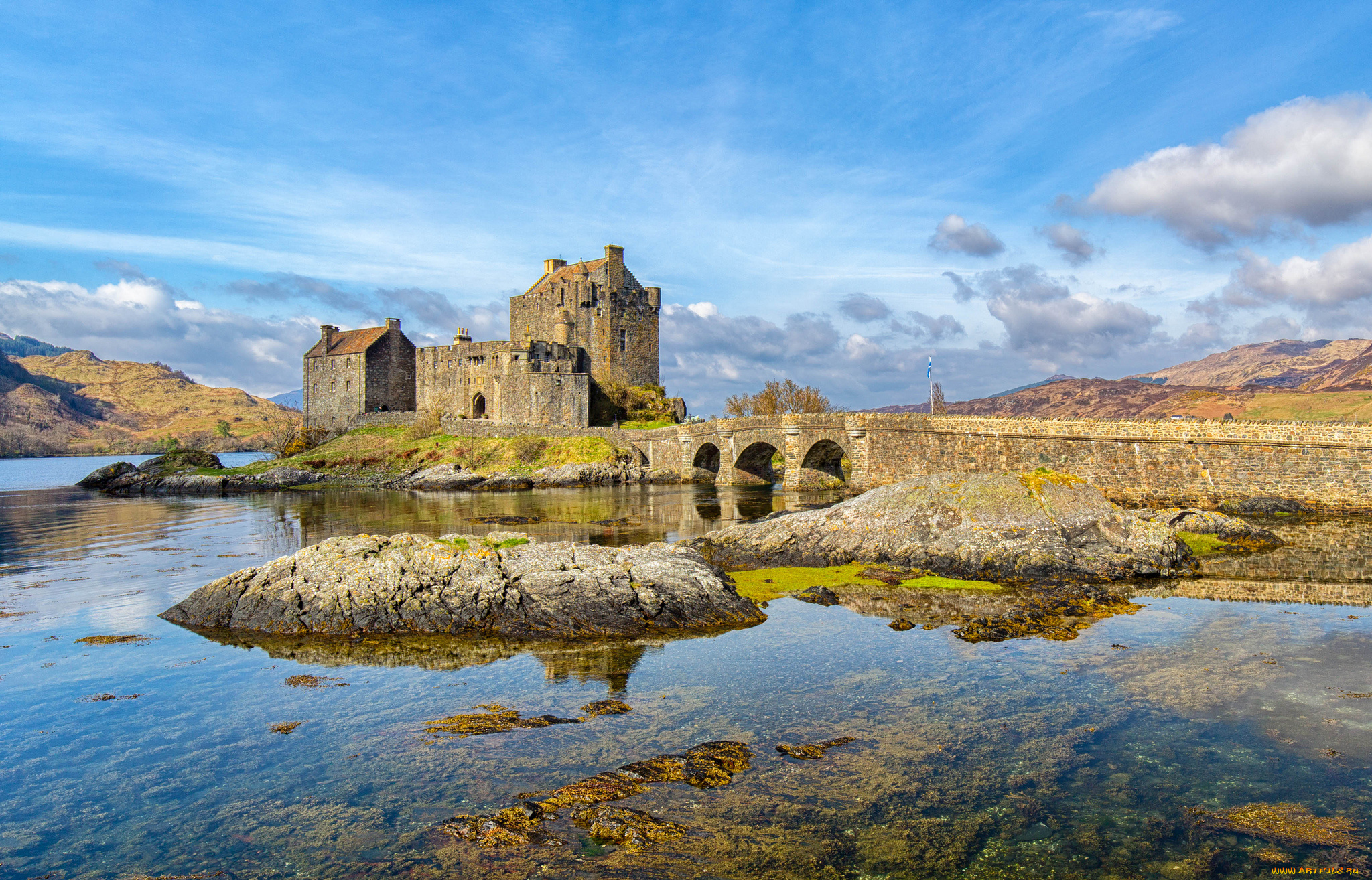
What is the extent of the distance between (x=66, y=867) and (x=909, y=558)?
18.0 m

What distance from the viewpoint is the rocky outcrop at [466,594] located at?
48.4 feet

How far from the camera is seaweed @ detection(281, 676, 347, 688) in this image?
11633 mm

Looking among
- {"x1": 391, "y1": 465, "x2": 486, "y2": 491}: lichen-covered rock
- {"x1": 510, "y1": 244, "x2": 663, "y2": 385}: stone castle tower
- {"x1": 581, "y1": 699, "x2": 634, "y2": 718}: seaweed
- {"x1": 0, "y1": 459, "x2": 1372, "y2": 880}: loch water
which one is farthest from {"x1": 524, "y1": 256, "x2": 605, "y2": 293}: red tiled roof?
{"x1": 581, "y1": 699, "x2": 634, "y2": 718}: seaweed

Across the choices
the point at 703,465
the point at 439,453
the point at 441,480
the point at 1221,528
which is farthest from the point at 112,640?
the point at 439,453

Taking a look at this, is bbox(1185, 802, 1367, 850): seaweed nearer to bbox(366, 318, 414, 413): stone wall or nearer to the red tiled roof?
the red tiled roof

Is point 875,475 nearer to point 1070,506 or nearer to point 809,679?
point 1070,506

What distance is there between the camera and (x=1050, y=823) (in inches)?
279

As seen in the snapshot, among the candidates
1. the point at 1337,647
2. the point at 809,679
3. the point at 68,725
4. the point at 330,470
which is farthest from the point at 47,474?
the point at 1337,647

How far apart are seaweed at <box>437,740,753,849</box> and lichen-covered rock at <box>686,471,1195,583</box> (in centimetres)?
1290

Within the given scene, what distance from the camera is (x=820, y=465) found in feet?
162

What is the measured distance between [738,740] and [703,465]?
48.1 metres

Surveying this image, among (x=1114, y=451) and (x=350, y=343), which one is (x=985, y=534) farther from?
(x=350, y=343)

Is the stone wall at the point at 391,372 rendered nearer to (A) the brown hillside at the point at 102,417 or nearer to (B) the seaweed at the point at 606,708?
(B) the seaweed at the point at 606,708

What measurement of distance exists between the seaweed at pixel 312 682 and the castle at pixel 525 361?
171 feet
